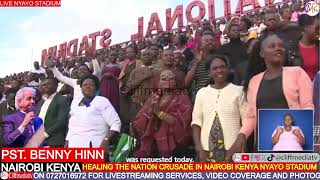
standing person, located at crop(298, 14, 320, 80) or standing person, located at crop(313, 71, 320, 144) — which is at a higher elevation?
standing person, located at crop(298, 14, 320, 80)

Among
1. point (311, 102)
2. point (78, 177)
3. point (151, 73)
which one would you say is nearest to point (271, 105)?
point (311, 102)

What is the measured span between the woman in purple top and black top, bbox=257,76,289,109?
139mm

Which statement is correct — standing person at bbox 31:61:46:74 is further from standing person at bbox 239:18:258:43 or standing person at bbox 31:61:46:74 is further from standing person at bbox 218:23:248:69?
standing person at bbox 239:18:258:43

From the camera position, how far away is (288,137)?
242 inches

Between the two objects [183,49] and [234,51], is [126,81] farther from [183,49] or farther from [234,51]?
[234,51]

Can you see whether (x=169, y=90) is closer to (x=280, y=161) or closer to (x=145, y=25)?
(x=145, y=25)

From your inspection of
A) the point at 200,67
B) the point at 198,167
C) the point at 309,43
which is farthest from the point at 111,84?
the point at 309,43

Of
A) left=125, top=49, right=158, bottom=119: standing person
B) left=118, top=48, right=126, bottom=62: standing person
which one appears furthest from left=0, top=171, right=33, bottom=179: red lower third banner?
left=118, top=48, right=126, bottom=62: standing person

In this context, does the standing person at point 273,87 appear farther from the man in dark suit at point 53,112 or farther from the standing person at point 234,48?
the man in dark suit at point 53,112

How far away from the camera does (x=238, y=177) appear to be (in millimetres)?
6047

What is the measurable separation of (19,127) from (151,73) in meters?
1.52

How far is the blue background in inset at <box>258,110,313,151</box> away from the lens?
19.9ft

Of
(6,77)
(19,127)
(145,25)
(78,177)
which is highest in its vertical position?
(145,25)

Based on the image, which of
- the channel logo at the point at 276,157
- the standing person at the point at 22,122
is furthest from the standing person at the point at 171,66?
the standing person at the point at 22,122
